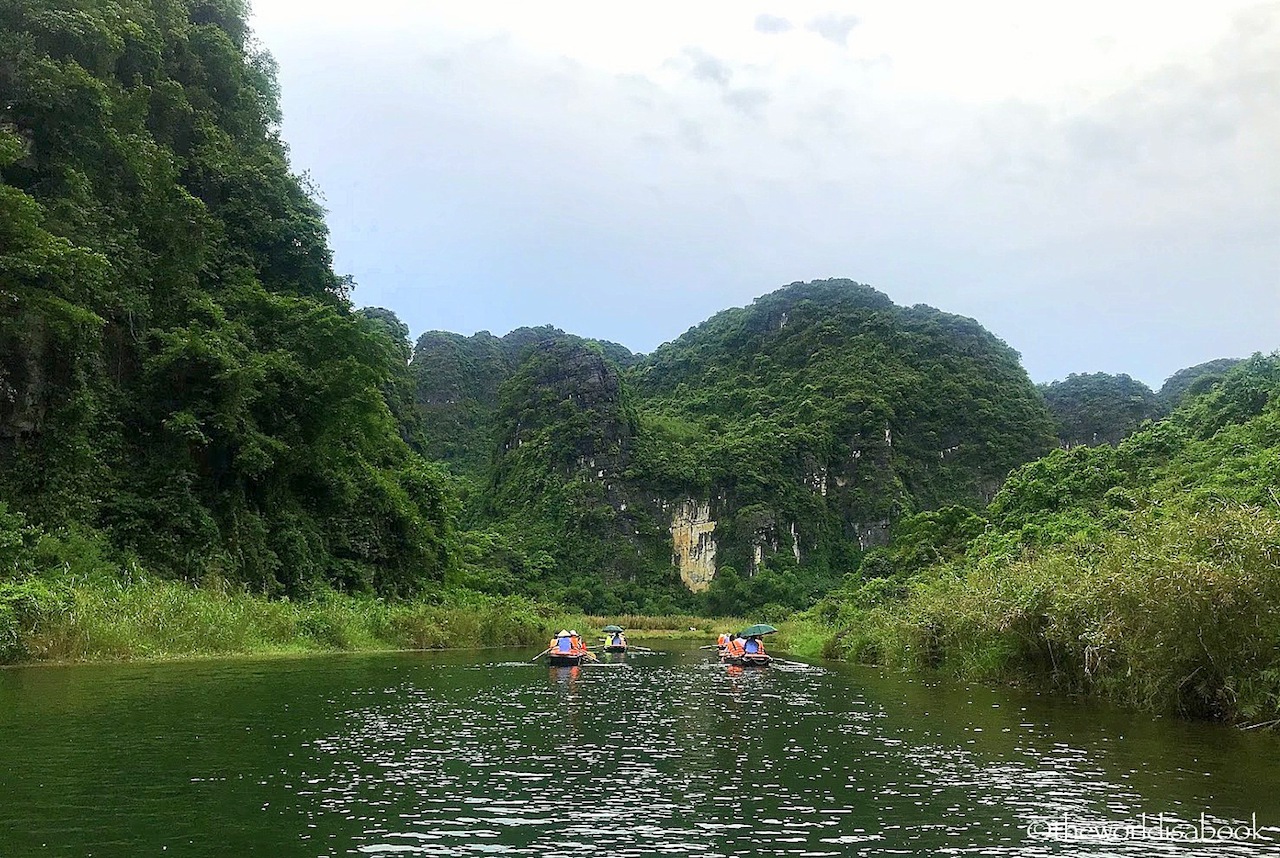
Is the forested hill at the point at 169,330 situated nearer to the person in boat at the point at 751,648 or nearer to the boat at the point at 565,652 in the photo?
the boat at the point at 565,652

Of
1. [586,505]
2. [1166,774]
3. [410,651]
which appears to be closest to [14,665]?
[410,651]

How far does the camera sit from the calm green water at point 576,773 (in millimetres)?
6633

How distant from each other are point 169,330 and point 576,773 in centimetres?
2408

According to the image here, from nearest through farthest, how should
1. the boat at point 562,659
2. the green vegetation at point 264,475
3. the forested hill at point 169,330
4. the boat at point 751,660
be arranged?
the green vegetation at point 264,475 → the forested hill at point 169,330 → the boat at point 562,659 → the boat at point 751,660

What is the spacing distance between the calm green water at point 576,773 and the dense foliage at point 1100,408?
3389 inches

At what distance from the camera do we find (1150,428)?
40750 millimetres

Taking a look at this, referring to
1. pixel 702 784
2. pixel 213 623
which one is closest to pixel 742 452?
pixel 213 623

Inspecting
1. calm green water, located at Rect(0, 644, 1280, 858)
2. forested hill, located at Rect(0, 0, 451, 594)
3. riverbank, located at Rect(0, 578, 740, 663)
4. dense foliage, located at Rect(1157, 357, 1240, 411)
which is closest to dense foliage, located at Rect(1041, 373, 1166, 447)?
dense foliage, located at Rect(1157, 357, 1240, 411)

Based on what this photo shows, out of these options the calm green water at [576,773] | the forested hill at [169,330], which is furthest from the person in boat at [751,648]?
the forested hill at [169,330]

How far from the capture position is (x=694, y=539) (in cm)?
8875

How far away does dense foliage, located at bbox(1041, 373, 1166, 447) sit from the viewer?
9444cm

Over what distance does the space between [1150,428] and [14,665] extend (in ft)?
132

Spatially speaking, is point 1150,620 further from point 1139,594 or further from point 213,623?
point 213,623

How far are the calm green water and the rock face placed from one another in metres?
72.3
